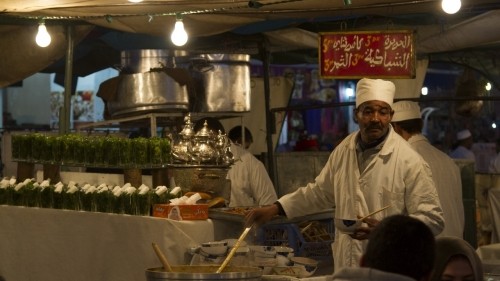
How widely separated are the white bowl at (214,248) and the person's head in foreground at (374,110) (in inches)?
40.1

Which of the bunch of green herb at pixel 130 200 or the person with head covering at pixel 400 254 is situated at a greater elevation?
the bunch of green herb at pixel 130 200

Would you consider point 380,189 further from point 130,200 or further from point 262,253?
point 130,200

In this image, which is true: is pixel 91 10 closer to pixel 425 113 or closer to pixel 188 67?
pixel 188 67

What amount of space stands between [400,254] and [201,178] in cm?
356

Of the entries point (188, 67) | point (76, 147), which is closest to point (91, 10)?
point (188, 67)

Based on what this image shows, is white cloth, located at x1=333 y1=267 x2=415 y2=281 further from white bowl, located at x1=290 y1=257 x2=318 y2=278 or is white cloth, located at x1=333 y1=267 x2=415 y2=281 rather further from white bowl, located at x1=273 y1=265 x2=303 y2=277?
white bowl, located at x1=290 y1=257 x2=318 y2=278

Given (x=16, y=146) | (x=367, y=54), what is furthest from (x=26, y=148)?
(x=367, y=54)

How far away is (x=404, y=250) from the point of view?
335cm

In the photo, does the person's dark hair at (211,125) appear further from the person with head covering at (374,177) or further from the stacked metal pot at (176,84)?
the person with head covering at (374,177)

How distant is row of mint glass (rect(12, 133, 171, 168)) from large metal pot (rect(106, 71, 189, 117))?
1139mm

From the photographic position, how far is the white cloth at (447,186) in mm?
7691

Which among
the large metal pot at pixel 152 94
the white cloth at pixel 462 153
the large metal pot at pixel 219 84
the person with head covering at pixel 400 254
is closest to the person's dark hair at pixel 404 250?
the person with head covering at pixel 400 254

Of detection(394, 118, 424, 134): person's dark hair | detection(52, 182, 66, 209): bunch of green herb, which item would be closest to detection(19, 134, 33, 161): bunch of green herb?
detection(52, 182, 66, 209): bunch of green herb

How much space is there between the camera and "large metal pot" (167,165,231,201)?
6.82 m
